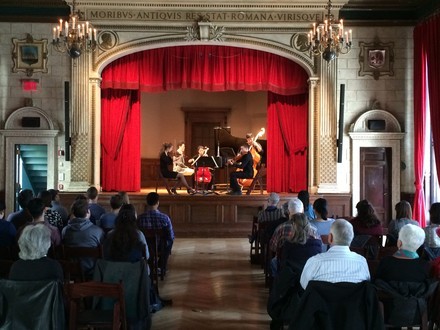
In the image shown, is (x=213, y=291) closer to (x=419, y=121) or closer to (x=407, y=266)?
(x=407, y=266)

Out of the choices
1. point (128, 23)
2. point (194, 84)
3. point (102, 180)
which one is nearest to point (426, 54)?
point (194, 84)

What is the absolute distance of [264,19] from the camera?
12.9m

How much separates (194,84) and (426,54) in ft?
15.8

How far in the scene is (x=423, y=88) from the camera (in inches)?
483

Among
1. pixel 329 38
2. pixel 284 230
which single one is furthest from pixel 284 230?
pixel 329 38

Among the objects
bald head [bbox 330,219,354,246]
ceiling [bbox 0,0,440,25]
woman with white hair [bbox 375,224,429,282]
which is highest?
ceiling [bbox 0,0,440,25]

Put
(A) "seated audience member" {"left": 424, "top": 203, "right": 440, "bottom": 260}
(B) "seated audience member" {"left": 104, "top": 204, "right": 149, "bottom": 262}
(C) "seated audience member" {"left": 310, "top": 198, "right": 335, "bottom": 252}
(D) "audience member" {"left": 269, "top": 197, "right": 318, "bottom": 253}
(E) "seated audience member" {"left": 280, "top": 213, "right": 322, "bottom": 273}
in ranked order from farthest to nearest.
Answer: (C) "seated audience member" {"left": 310, "top": 198, "right": 335, "bottom": 252} < (D) "audience member" {"left": 269, "top": 197, "right": 318, "bottom": 253} < (A) "seated audience member" {"left": 424, "top": 203, "right": 440, "bottom": 260} < (E) "seated audience member" {"left": 280, "top": 213, "right": 322, "bottom": 273} < (B) "seated audience member" {"left": 104, "top": 204, "right": 149, "bottom": 262}

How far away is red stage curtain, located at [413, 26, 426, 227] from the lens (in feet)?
40.2

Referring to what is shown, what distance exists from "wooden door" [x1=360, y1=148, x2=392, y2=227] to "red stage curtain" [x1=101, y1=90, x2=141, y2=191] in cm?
500

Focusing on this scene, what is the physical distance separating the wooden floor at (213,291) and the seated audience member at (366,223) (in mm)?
1310

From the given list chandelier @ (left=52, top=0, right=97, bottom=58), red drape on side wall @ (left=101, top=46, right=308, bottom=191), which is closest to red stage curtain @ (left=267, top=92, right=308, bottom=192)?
red drape on side wall @ (left=101, top=46, right=308, bottom=191)

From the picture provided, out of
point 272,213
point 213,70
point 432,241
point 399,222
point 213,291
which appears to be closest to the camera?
point 432,241

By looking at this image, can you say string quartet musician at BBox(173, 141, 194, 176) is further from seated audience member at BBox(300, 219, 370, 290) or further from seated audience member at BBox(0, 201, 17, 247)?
seated audience member at BBox(300, 219, 370, 290)

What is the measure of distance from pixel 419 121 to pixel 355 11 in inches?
106
